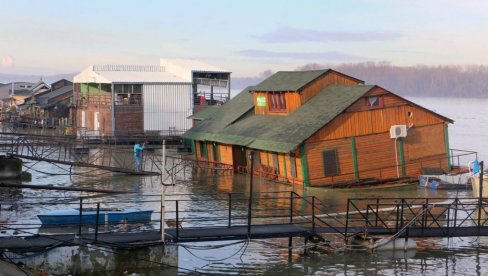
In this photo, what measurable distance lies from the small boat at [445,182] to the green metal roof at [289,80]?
10778 mm

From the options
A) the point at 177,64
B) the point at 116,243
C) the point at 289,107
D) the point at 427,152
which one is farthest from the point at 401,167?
the point at 177,64

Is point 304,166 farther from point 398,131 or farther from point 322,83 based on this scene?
point 322,83

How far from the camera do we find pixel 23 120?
350 feet

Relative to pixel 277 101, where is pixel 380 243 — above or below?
below

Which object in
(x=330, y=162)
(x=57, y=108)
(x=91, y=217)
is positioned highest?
(x=57, y=108)

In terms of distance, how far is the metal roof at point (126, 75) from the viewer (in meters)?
75.3

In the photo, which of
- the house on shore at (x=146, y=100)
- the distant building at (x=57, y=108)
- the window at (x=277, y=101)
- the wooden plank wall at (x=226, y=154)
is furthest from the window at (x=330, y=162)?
the distant building at (x=57, y=108)

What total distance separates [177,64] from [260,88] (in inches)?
1212

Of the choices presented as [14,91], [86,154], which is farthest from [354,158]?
[14,91]

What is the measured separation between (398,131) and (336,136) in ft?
14.2

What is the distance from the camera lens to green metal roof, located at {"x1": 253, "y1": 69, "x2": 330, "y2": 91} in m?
49.1

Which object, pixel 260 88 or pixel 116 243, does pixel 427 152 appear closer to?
pixel 260 88

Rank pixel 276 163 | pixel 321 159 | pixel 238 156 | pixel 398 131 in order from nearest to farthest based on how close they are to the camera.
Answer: pixel 321 159 < pixel 398 131 < pixel 276 163 < pixel 238 156

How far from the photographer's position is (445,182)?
143 ft
